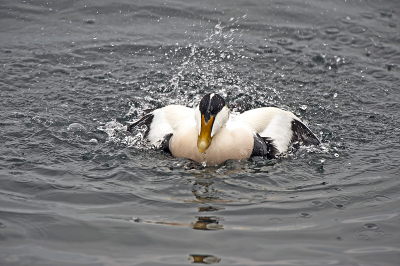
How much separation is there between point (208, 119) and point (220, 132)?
1.15 feet

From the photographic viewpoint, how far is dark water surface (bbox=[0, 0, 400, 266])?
3859mm

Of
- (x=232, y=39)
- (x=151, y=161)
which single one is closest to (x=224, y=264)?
(x=151, y=161)

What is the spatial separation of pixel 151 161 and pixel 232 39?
14.7 ft

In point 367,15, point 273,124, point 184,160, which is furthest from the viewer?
point 367,15

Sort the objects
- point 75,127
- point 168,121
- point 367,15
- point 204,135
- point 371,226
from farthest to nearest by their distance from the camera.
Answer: point 367,15, point 75,127, point 168,121, point 204,135, point 371,226

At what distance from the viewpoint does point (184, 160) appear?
17.7ft

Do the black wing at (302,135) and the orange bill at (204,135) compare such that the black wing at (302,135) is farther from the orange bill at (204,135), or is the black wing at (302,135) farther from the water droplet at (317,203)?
the water droplet at (317,203)

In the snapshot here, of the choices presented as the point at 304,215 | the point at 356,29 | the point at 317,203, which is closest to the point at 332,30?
the point at 356,29

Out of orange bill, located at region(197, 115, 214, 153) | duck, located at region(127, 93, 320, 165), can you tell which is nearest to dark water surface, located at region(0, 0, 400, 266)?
duck, located at region(127, 93, 320, 165)

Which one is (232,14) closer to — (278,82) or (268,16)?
(268,16)

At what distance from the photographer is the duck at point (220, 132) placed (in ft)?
17.3

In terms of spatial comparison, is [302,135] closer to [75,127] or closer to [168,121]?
[168,121]

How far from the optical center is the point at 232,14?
10109 millimetres

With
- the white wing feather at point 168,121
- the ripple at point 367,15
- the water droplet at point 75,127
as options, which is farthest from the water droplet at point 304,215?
the ripple at point 367,15
